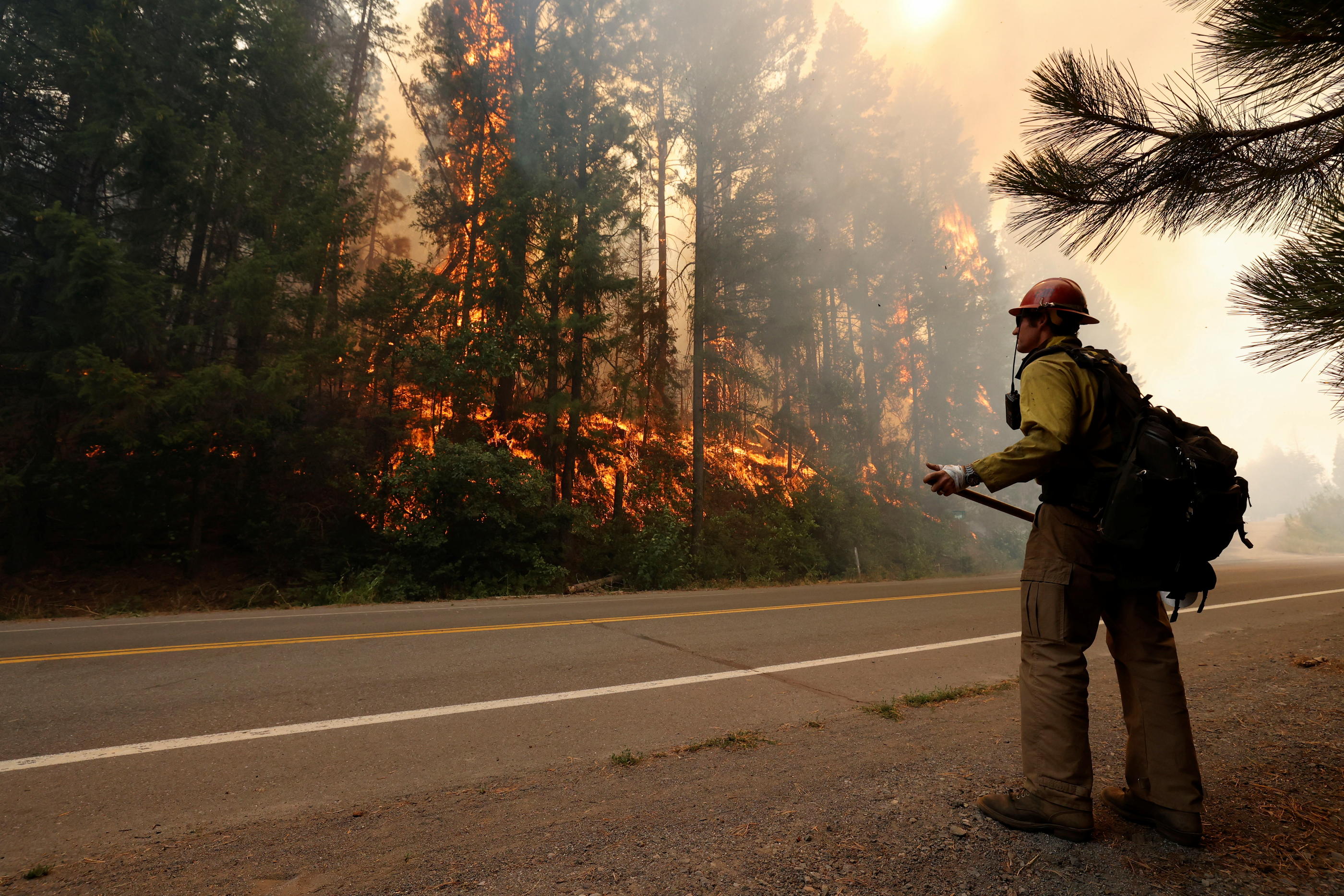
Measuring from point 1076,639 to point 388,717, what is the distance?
374cm

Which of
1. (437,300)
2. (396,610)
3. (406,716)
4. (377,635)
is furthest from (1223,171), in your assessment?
(437,300)

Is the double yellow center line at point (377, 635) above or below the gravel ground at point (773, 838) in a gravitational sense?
above

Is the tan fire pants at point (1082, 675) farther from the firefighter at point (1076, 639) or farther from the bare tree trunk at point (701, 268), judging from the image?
the bare tree trunk at point (701, 268)

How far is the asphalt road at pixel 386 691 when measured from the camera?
3098 millimetres

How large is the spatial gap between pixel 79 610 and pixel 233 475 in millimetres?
3862

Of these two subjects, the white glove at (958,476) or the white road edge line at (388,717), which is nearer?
the white glove at (958,476)

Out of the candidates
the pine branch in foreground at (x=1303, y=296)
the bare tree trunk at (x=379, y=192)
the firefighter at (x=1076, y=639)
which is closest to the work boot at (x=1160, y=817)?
the firefighter at (x=1076, y=639)

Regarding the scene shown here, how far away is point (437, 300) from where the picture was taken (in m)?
16.2

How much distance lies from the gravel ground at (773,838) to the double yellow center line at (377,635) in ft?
13.4

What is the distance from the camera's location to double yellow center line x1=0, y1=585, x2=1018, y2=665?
5.86 meters

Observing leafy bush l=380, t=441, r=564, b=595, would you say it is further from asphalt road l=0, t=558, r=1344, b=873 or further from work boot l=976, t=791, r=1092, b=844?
work boot l=976, t=791, r=1092, b=844

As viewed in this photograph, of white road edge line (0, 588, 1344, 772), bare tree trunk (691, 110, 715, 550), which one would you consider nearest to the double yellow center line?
white road edge line (0, 588, 1344, 772)

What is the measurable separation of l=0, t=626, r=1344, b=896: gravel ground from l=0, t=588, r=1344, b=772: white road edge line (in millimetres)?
1223

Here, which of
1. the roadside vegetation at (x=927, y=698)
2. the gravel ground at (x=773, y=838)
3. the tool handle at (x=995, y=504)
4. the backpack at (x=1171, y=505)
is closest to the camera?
the gravel ground at (x=773, y=838)
